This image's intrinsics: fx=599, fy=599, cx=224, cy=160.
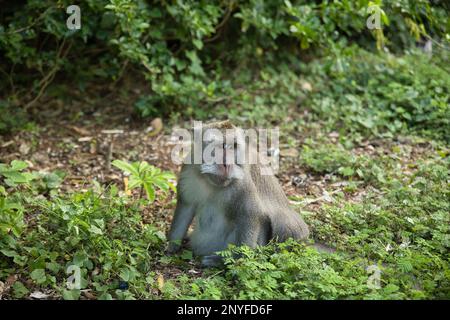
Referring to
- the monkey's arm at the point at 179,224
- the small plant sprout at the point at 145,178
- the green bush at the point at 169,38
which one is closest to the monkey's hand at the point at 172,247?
the monkey's arm at the point at 179,224

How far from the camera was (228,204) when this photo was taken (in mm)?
4613

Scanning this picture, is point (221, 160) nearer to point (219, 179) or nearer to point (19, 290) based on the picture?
point (219, 179)

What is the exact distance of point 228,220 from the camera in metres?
4.70

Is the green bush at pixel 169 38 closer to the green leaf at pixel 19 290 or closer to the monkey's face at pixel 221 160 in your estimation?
the monkey's face at pixel 221 160

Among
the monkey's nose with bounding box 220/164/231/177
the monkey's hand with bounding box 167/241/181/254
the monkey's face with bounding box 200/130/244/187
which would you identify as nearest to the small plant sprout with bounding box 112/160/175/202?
the monkey's hand with bounding box 167/241/181/254

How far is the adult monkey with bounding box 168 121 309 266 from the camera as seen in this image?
176 inches

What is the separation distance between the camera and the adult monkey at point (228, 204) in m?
4.48

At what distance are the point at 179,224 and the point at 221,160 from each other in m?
0.79

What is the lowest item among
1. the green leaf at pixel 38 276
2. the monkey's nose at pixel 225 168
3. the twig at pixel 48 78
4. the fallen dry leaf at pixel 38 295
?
the fallen dry leaf at pixel 38 295

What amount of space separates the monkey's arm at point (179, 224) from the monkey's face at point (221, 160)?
0.48 m

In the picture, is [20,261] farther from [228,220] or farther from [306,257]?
[306,257]

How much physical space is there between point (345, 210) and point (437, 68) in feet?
11.9

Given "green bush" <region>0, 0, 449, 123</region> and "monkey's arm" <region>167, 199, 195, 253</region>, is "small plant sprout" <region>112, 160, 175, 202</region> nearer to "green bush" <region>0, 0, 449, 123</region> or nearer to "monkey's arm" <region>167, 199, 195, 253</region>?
"monkey's arm" <region>167, 199, 195, 253</region>

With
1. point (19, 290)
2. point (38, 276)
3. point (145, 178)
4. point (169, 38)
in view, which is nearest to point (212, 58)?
point (169, 38)
